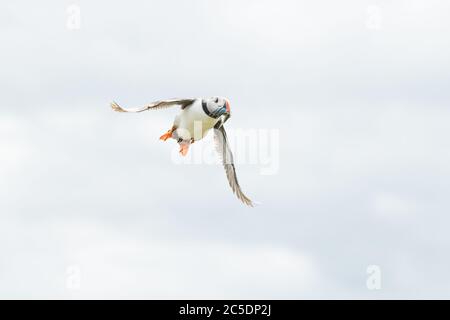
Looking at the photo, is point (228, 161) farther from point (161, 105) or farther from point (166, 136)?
point (161, 105)

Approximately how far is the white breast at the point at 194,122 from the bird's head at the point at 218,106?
328 millimetres

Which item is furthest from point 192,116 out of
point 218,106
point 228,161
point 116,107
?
point 228,161

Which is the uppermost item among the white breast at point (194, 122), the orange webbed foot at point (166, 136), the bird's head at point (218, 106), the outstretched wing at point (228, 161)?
the bird's head at point (218, 106)

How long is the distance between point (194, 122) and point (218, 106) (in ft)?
4.55

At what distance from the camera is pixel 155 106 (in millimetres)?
39594

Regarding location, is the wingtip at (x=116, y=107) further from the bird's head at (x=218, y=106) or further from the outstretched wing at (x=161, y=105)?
the bird's head at (x=218, y=106)

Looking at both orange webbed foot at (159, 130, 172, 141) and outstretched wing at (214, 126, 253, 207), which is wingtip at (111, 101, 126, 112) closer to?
orange webbed foot at (159, 130, 172, 141)

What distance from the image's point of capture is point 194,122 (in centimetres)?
3969

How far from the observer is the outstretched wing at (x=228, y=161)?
43.1 m

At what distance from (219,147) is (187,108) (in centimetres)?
358

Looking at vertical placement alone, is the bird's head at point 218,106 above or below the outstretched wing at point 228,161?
above

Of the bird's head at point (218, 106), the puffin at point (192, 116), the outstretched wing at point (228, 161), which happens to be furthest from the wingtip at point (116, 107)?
the outstretched wing at point (228, 161)

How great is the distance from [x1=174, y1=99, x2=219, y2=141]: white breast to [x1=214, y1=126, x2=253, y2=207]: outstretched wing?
7.27ft
